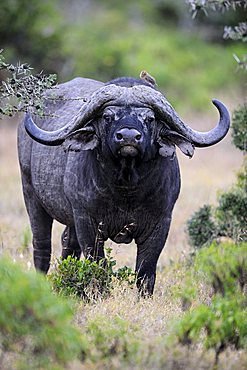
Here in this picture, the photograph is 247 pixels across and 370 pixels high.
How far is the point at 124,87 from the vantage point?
7.22 m

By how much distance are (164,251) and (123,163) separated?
11.7 ft

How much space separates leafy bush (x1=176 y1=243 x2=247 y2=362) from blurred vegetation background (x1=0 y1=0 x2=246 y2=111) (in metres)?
11.7

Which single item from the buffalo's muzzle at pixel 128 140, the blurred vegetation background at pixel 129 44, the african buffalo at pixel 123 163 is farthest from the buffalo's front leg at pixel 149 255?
the blurred vegetation background at pixel 129 44

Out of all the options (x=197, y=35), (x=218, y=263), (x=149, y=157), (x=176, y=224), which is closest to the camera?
(x=218, y=263)

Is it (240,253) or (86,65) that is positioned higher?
(86,65)

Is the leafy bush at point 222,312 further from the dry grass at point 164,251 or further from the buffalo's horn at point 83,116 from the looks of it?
the buffalo's horn at point 83,116

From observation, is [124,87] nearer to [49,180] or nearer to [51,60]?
[49,180]

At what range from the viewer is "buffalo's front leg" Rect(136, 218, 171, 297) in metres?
7.63

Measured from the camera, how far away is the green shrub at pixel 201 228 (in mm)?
9703

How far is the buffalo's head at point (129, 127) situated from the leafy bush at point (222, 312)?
1097mm

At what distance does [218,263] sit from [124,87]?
6.03 ft

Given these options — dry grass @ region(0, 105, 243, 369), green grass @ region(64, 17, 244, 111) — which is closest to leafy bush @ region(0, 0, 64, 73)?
green grass @ region(64, 17, 244, 111)

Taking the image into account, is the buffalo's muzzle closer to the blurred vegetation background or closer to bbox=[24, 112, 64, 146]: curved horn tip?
bbox=[24, 112, 64, 146]: curved horn tip

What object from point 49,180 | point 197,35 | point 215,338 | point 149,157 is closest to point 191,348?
point 215,338
